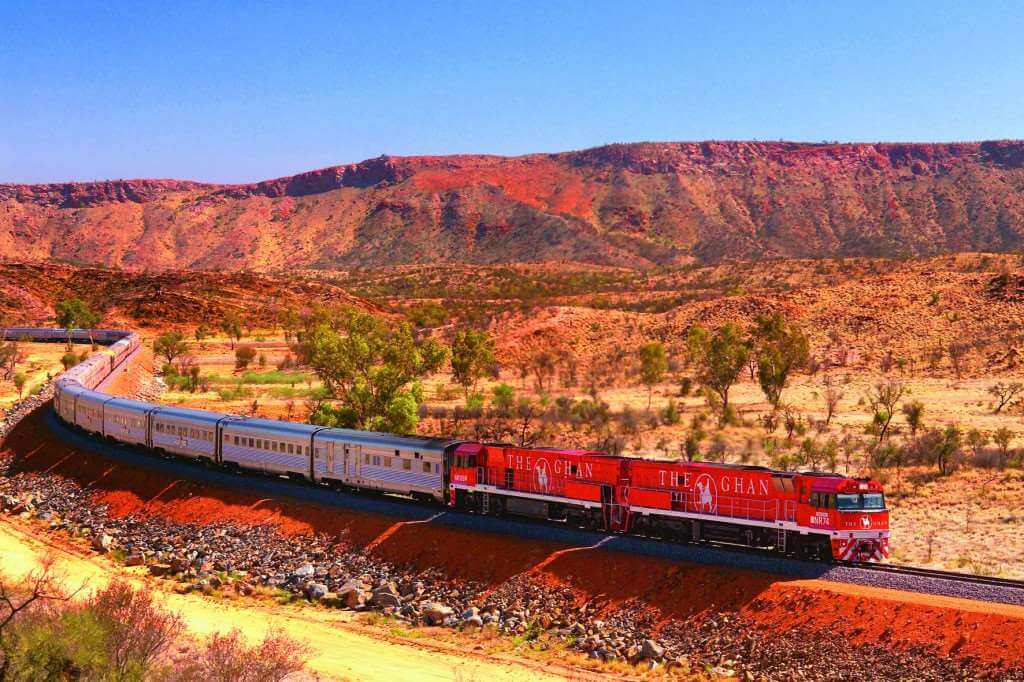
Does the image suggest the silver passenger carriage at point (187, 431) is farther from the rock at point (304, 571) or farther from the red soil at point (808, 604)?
the red soil at point (808, 604)

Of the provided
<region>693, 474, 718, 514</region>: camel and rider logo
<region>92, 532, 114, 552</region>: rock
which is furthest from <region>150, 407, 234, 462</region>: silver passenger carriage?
<region>693, 474, 718, 514</region>: camel and rider logo

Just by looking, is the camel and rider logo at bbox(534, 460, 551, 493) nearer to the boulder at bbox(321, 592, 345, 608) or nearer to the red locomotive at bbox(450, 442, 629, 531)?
the red locomotive at bbox(450, 442, 629, 531)

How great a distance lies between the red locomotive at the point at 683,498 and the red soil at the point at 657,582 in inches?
65.4

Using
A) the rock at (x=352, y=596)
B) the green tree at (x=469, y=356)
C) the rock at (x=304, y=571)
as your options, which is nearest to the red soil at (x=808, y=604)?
the rock at (x=352, y=596)

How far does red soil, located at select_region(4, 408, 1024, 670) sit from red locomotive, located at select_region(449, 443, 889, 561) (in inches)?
65.4

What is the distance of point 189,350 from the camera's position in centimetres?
9688

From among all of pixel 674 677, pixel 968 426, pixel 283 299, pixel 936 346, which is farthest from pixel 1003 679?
pixel 283 299

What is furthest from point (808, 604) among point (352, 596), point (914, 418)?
point (914, 418)

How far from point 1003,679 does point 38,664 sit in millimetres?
20093

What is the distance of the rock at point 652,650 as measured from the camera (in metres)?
23.0

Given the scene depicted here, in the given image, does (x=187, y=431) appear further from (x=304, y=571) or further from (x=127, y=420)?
(x=304, y=571)

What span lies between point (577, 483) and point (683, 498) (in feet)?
A: 12.2

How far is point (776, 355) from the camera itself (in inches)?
2266

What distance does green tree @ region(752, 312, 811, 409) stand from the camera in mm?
56344
